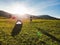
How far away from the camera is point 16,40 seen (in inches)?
1043

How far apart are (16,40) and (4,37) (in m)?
2.77

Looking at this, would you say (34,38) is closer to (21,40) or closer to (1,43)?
(21,40)

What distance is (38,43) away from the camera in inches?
1001

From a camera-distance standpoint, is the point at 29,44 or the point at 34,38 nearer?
the point at 29,44

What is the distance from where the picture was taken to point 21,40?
87.0 feet

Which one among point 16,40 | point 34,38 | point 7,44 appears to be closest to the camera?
point 7,44

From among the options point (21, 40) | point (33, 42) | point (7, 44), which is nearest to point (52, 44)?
point (33, 42)

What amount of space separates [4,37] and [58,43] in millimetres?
9482

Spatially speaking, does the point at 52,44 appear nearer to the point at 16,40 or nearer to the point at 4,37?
the point at 16,40

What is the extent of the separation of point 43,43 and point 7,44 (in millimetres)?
5814

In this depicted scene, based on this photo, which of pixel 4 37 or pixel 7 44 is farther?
pixel 4 37

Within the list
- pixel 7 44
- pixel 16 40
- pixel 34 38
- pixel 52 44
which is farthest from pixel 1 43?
pixel 52 44

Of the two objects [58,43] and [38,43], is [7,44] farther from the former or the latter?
[58,43]

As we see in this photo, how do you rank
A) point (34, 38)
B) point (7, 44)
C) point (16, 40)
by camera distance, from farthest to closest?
point (34, 38) < point (16, 40) < point (7, 44)
